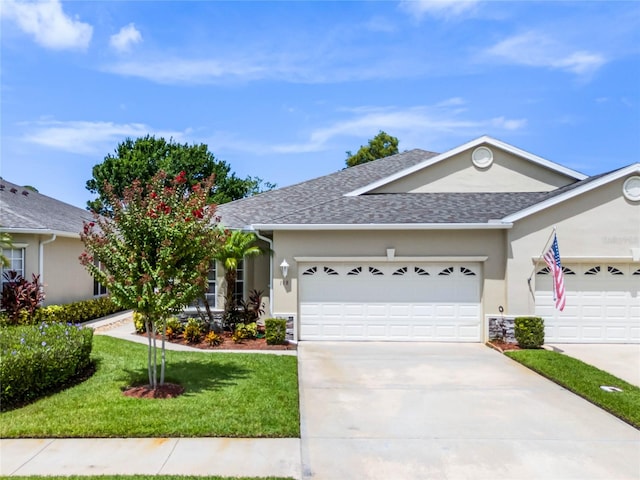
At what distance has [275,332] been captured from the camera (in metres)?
11.2

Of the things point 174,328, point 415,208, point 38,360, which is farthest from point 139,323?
point 415,208

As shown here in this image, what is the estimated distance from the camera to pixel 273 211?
49.4 feet

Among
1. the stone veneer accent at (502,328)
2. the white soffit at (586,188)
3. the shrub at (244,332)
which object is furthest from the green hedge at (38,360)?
the white soffit at (586,188)

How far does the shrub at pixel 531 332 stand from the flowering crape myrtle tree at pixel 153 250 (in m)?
8.38

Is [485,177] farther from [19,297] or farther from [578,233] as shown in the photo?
[19,297]

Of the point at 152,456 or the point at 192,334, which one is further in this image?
the point at 192,334

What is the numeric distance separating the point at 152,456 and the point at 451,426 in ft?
13.1

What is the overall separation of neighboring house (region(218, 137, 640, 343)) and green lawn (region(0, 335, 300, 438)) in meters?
3.51

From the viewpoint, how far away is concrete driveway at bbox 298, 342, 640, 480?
4859mm

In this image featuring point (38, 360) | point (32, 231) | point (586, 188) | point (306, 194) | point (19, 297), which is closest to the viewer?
point (38, 360)

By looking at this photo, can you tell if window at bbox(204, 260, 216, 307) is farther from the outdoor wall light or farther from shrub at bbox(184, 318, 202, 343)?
the outdoor wall light

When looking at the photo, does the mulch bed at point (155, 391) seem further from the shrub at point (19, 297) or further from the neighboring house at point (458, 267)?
the shrub at point (19, 297)

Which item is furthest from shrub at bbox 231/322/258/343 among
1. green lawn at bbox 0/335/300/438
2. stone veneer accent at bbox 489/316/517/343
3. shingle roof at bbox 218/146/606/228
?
stone veneer accent at bbox 489/316/517/343

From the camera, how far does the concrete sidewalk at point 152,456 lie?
4.64 metres
